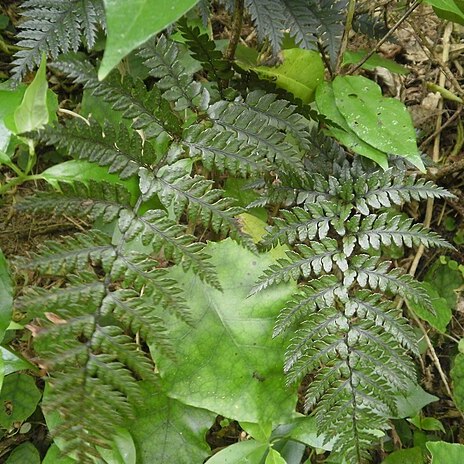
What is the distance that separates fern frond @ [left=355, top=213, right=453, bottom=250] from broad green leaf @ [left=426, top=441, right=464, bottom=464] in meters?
0.45

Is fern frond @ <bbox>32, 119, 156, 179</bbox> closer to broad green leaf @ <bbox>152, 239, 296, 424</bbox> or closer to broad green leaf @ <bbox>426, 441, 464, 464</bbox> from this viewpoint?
broad green leaf @ <bbox>152, 239, 296, 424</bbox>

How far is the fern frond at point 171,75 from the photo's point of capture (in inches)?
51.7

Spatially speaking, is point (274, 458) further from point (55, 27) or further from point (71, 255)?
point (55, 27)

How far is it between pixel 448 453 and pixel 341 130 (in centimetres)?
79

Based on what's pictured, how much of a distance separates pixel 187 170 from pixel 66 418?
22.7 inches

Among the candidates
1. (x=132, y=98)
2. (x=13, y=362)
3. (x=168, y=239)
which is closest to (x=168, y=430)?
(x=13, y=362)

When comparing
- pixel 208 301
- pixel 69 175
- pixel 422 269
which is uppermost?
pixel 69 175

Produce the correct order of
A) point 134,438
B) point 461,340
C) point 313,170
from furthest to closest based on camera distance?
point 461,340
point 313,170
point 134,438

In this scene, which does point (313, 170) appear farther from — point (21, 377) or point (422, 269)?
point (21, 377)

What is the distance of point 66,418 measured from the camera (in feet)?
3.52

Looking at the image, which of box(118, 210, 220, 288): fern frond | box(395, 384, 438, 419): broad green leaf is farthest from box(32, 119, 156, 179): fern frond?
box(395, 384, 438, 419): broad green leaf

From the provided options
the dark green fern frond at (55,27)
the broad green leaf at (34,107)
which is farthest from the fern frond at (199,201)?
the dark green fern frond at (55,27)

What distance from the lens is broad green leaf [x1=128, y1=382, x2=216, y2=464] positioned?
53.9 inches

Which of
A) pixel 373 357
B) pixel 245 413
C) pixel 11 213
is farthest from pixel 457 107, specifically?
pixel 11 213
